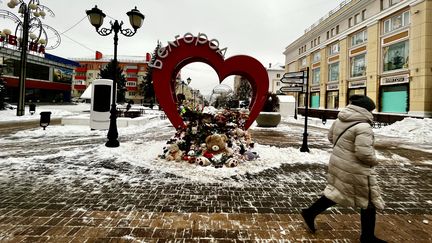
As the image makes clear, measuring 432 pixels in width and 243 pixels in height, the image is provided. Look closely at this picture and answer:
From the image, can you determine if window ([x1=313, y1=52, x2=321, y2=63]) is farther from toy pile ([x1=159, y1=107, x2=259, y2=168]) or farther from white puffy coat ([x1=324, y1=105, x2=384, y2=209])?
white puffy coat ([x1=324, y1=105, x2=384, y2=209])

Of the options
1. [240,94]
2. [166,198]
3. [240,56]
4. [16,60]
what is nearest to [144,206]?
[166,198]

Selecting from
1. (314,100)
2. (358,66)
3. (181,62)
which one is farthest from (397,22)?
(181,62)

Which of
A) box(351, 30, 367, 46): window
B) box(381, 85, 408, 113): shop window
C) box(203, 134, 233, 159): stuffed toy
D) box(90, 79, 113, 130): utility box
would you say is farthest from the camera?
box(351, 30, 367, 46): window

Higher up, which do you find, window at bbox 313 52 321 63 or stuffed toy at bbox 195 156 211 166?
window at bbox 313 52 321 63

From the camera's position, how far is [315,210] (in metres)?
3.27

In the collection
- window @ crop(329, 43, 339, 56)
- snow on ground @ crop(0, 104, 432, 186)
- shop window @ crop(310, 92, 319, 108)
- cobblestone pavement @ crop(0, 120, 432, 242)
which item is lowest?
cobblestone pavement @ crop(0, 120, 432, 242)

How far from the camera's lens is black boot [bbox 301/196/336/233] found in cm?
320

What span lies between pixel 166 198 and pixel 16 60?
50.3 meters

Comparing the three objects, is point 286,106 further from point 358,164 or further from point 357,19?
point 358,164

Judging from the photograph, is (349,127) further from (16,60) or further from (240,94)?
(240,94)

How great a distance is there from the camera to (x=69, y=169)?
613 cm

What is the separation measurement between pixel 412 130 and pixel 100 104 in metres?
19.4

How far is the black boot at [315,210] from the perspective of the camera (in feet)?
10.5

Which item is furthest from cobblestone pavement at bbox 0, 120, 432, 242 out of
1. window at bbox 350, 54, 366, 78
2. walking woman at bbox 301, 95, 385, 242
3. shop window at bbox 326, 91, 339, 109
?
shop window at bbox 326, 91, 339, 109
